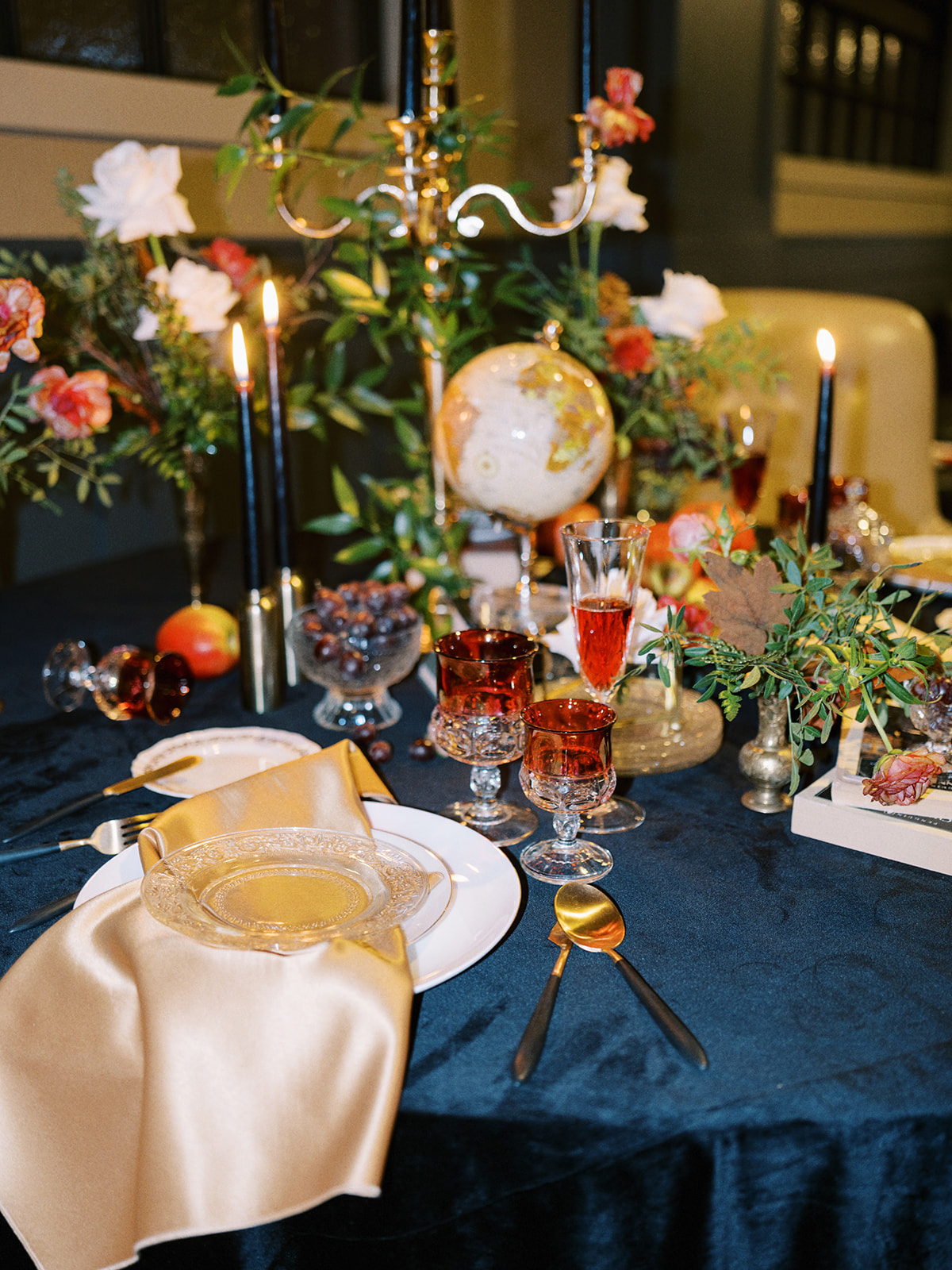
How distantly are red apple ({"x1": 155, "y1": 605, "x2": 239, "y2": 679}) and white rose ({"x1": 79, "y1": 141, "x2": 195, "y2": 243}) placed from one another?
491 mm

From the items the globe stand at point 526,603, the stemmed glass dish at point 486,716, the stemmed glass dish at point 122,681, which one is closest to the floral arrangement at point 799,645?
the stemmed glass dish at point 486,716

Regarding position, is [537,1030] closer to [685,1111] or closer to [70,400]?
[685,1111]

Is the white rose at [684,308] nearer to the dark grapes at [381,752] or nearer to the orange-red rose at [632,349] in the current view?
the orange-red rose at [632,349]

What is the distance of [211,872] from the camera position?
0.76m

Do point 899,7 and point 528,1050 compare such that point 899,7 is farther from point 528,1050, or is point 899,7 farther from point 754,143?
point 528,1050

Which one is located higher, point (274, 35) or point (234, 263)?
point (274, 35)

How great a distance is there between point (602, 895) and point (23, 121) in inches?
71.4

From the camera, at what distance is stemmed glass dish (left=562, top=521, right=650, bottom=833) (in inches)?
37.2

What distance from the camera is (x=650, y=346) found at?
157cm

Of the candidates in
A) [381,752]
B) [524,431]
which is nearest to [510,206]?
[524,431]

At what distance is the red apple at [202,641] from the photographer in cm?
129

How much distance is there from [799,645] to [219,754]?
572 millimetres

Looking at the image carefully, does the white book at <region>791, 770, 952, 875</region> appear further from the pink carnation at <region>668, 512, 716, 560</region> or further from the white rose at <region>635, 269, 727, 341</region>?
the white rose at <region>635, 269, 727, 341</region>

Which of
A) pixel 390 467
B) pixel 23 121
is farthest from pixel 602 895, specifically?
pixel 390 467
